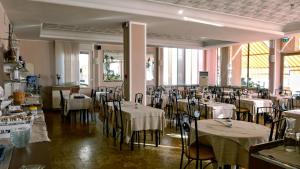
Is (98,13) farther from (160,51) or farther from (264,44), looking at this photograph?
(264,44)

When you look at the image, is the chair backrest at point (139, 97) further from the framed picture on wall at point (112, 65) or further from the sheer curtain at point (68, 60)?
the framed picture on wall at point (112, 65)

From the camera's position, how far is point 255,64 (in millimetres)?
10945

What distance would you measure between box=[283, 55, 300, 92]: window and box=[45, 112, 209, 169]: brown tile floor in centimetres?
589

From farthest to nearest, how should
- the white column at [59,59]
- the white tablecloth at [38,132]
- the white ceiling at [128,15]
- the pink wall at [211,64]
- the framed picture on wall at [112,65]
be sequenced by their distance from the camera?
the pink wall at [211,64], the framed picture on wall at [112,65], the white column at [59,59], the white ceiling at [128,15], the white tablecloth at [38,132]

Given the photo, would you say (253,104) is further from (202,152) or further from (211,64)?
(211,64)

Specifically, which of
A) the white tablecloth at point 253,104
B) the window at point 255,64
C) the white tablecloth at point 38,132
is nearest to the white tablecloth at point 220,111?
the white tablecloth at point 253,104

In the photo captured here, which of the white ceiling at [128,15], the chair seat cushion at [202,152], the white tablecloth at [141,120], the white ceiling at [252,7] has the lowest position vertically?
the chair seat cushion at [202,152]

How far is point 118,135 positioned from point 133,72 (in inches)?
68.4

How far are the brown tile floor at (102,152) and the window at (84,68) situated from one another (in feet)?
15.3

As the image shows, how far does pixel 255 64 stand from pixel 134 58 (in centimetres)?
676

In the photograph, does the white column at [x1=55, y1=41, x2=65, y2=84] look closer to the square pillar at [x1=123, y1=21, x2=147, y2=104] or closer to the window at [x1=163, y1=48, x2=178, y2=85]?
the square pillar at [x1=123, y1=21, x2=147, y2=104]

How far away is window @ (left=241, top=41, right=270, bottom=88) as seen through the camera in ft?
34.3

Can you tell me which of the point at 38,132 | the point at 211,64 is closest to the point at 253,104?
the point at 38,132

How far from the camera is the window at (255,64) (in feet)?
34.3
